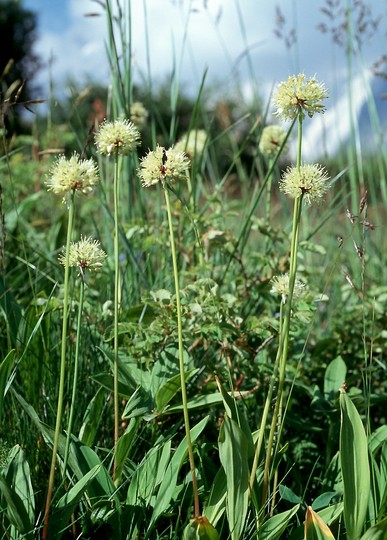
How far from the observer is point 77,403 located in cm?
133

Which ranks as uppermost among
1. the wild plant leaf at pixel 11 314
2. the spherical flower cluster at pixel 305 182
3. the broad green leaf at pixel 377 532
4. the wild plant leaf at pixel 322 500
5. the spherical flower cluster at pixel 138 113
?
the spherical flower cluster at pixel 138 113

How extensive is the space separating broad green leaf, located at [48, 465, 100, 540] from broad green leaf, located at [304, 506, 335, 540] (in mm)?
311

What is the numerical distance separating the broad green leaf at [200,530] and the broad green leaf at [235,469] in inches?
1.9

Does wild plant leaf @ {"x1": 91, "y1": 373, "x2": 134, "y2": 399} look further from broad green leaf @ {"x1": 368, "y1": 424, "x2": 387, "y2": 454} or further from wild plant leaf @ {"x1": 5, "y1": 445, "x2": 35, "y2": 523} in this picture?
broad green leaf @ {"x1": 368, "y1": 424, "x2": 387, "y2": 454}

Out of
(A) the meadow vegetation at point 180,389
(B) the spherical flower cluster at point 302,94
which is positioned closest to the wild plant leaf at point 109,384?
(A) the meadow vegetation at point 180,389

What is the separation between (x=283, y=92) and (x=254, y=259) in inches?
32.9

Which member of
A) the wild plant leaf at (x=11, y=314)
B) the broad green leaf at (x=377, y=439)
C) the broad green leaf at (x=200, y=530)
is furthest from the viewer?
the wild plant leaf at (x=11, y=314)

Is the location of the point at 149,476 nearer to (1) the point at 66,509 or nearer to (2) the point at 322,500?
(1) the point at 66,509

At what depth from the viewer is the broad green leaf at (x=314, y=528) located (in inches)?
37.0

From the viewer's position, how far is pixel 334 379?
4.67ft

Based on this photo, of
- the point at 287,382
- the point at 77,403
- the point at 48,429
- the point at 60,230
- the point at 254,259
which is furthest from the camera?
the point at 60,230

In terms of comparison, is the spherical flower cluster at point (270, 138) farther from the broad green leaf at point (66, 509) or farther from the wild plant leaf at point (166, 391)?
the broad green leaf at point (66, 509)

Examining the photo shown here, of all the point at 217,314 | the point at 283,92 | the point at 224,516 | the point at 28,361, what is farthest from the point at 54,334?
the point at 283,92

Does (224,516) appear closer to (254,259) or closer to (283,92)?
(283,92)
